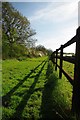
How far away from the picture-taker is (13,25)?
3394cm

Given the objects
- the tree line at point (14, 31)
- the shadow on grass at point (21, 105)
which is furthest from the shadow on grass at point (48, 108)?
the tree line at point (14, 31)

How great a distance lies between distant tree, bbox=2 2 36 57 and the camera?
105 feet

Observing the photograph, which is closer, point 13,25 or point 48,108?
point 48,108

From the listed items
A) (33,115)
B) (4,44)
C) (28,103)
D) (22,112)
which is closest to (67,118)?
(33,115)

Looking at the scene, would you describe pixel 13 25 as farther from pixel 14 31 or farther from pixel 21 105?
pixel 21 105

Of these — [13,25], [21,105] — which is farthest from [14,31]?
[21,105]

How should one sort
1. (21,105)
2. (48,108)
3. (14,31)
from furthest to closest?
(14,31) < (21,105) < (48,108)

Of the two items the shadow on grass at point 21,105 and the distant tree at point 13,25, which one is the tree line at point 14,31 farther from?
the shadow on grass at point 21,105

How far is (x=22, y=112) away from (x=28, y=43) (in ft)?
110

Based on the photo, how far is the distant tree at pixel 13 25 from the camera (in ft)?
105

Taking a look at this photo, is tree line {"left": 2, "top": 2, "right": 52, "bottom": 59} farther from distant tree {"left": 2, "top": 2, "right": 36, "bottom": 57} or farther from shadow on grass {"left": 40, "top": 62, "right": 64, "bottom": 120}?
shadow on grass {"left": 40, "top": 62, "right": 64, "bottom": 120}

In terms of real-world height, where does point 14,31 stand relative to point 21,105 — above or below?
above

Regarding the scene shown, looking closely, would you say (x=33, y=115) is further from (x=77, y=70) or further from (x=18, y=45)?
(x=18, y=45)

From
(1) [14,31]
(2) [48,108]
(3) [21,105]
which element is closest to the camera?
(2) [48,108]
